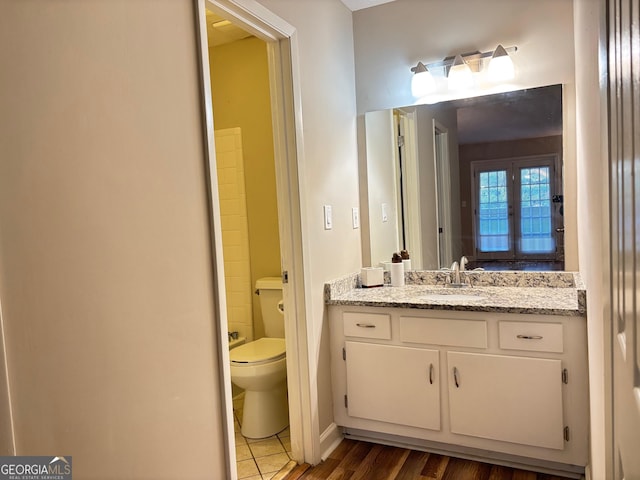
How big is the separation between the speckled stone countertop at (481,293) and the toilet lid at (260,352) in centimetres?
48

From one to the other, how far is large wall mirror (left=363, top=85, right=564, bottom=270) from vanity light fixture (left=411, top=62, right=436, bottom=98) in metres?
0.10

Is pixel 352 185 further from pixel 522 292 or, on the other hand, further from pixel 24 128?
pixel 24 128

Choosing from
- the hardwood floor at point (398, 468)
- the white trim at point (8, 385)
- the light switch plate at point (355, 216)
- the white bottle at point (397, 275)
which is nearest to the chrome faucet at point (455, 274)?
the white bottle at point (397, 275)

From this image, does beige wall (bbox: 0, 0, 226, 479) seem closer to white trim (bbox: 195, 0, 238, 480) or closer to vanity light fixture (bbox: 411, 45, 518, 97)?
white trim (bbox: 195, 0, 238, 480)

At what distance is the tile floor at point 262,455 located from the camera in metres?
2.29

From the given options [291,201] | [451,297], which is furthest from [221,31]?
[451,297]

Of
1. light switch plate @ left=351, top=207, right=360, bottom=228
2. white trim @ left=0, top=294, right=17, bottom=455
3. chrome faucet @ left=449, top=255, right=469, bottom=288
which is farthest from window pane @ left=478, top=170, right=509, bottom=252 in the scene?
white trim @ left=0, top=294, right=17, bottom=455

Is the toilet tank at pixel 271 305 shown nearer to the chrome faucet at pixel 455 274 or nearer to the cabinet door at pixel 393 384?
the cabinet door at pixel 393 384

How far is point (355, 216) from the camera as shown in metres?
2.88

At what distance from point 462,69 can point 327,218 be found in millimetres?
1130

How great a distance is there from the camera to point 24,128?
3.46ft

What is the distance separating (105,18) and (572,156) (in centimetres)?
223

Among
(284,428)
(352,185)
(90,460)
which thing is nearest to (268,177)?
(352,185)

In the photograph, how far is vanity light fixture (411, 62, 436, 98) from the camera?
272 cm
